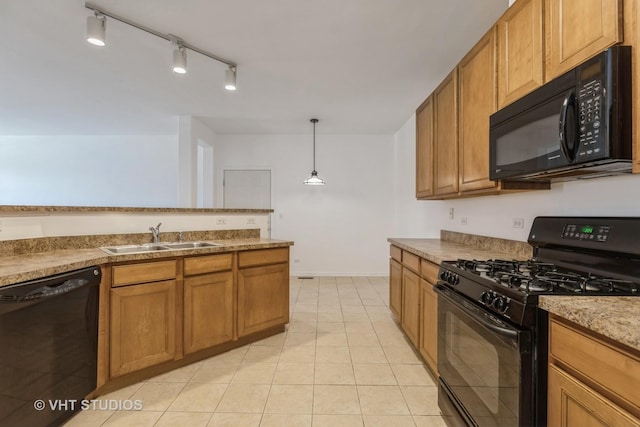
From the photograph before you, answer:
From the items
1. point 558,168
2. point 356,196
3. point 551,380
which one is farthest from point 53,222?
Answer: point 356,196

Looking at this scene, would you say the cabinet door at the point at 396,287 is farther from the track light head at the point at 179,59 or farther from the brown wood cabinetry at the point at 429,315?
the track light head at the point at 179,59

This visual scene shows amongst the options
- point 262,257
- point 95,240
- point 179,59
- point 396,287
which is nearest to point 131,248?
point 95,240

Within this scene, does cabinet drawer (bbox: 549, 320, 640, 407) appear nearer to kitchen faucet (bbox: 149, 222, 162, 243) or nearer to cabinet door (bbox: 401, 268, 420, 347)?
cabinet door (bbox: 401, 268, 420, 347)

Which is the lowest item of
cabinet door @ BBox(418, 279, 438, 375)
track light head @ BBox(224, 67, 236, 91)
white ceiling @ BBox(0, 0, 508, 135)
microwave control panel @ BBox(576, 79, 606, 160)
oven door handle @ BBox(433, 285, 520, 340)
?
cabinet door @ BBox(418, 279, 438, 375)

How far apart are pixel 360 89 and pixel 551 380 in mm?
3094

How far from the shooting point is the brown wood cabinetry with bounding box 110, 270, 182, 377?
1.88 m

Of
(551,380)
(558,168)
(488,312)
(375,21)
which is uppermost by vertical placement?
(375,21)

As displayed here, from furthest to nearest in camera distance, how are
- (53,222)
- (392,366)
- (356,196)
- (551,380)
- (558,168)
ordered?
1. (356,196)
2. (392,366)
3. (53,222)
4. (558,168)
5. (551,380)

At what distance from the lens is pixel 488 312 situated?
1233mm

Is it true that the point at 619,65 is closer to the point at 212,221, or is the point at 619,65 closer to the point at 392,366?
the point at 392,366

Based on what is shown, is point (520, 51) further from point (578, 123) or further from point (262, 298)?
point (262, 298)

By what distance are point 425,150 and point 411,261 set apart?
122 cm

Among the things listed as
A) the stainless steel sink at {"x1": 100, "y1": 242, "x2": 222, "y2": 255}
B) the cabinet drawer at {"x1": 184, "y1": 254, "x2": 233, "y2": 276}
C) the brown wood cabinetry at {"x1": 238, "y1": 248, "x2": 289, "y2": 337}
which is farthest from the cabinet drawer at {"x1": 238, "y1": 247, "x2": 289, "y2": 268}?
the stainless steel sink at {"x1": 100, "y1": 242, "x2": 222, "y2": 255}

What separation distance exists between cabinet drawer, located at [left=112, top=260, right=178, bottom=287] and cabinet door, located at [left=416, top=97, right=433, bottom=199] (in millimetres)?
2386
